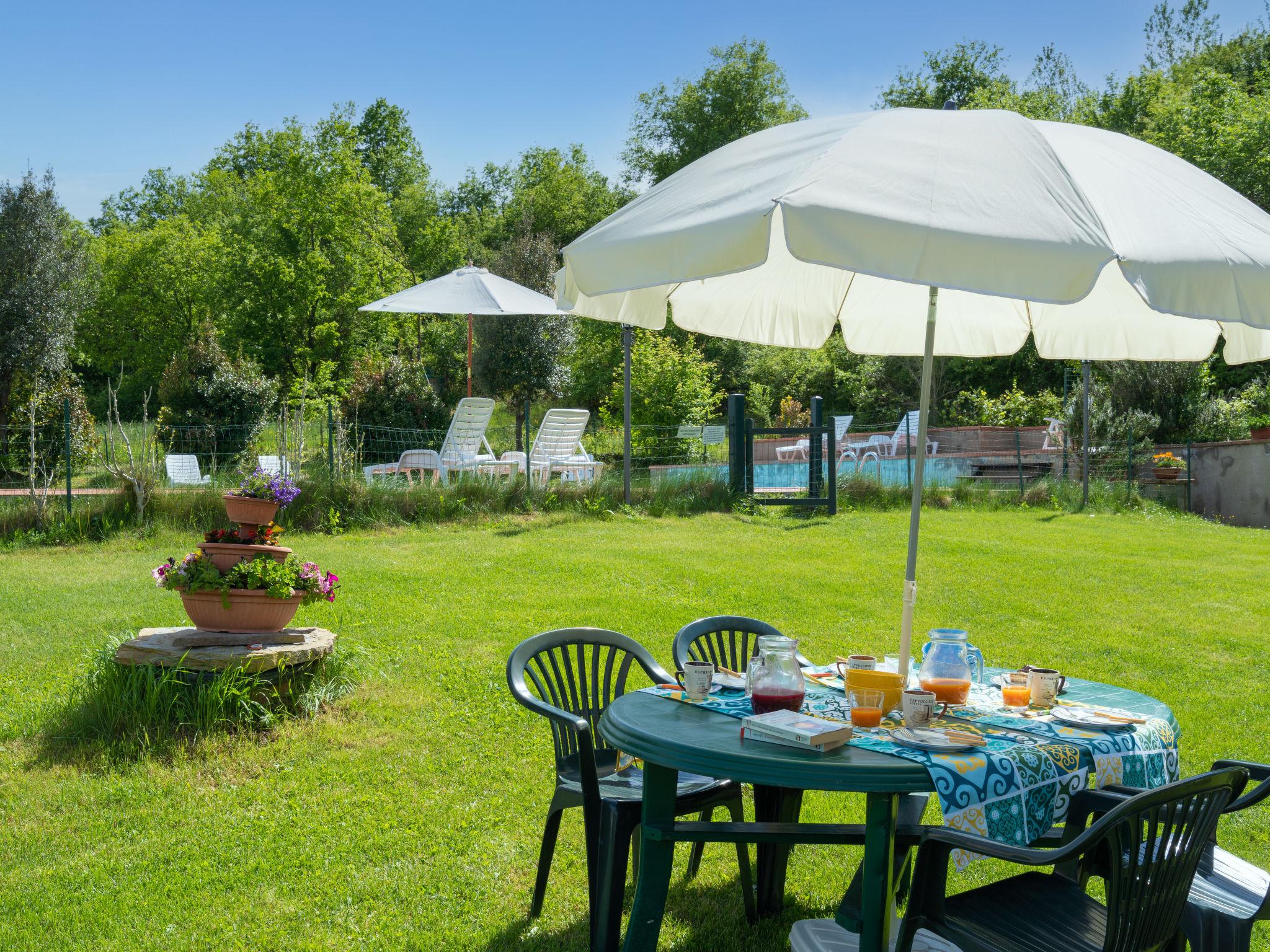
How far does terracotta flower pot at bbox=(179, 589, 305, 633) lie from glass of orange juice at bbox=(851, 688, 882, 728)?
136 inches

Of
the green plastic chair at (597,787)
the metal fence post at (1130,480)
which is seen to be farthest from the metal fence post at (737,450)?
the green plastic chair at (597,787)

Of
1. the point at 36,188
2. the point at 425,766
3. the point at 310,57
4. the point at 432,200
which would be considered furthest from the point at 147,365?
the point at 425,766

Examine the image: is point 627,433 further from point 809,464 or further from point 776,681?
point 776,681

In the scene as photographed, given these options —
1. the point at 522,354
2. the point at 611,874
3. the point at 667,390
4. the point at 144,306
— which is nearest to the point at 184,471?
the point at 611,874

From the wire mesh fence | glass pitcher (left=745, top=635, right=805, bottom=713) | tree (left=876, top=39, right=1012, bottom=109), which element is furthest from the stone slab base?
tree (left=876, top=39, right=1012, bottom=109)

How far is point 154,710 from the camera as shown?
4688 millimetres

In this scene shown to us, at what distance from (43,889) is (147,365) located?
36.8m

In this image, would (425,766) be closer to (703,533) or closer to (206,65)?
(703,533)

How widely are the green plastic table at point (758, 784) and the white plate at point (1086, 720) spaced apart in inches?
8.3

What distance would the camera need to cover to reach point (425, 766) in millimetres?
4578

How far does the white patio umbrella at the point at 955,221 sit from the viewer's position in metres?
2.28

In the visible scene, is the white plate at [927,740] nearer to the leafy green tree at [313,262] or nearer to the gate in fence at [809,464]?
the gate in fence at [809,464]

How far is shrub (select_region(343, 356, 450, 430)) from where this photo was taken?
17.6m

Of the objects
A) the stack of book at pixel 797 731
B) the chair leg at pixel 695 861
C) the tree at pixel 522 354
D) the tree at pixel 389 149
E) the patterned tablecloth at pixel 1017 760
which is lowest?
the chair leg at pixel 695 861
